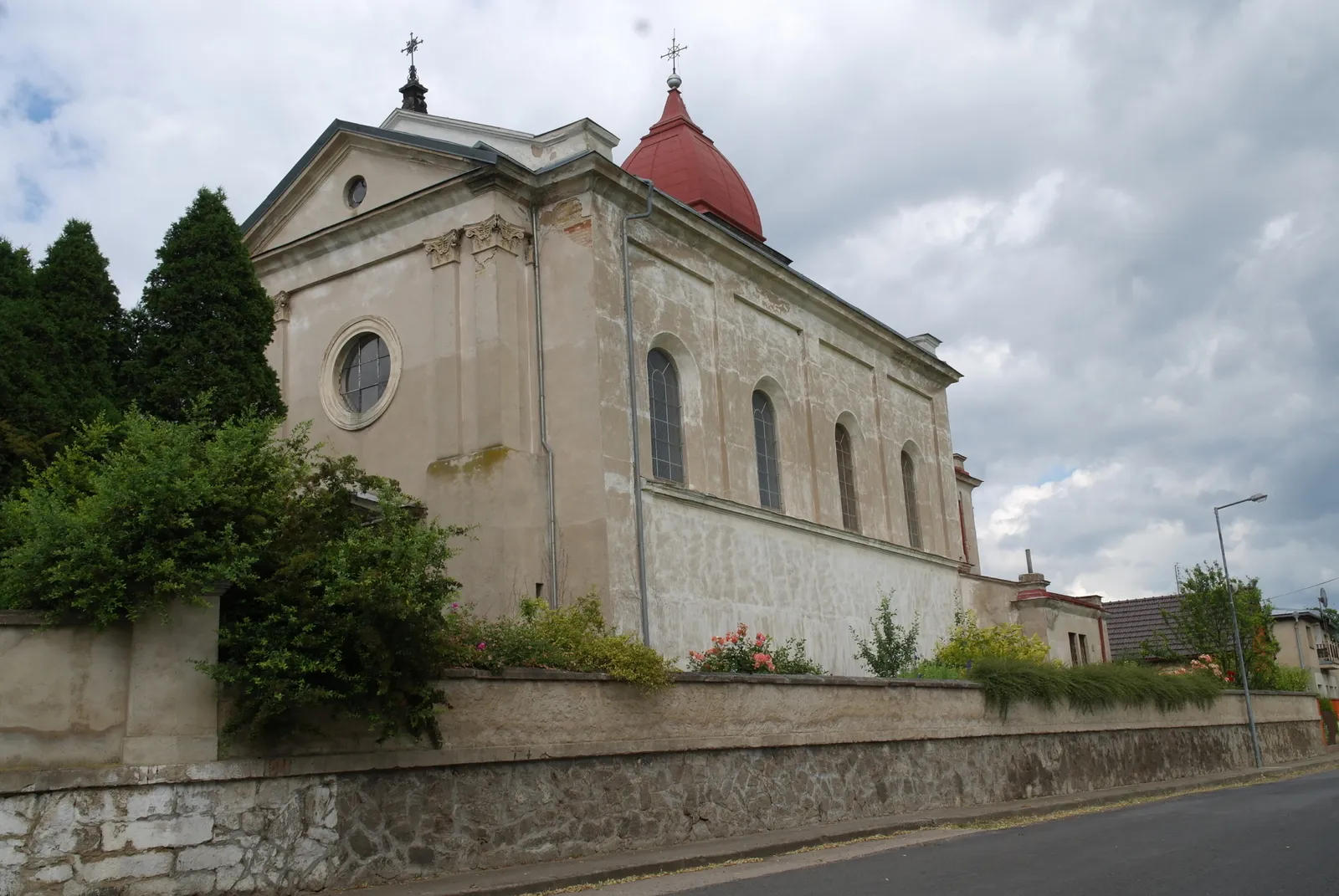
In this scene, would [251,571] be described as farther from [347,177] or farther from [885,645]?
[885,645]

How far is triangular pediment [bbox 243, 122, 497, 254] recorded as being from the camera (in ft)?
67.3

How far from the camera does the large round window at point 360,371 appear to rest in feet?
67.4

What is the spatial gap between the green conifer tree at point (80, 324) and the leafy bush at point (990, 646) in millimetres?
15867

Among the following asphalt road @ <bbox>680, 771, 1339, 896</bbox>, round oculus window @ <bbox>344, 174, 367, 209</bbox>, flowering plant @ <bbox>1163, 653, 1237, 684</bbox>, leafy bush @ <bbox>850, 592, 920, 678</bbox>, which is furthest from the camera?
flowering plant @ <bbox>1163, 653, 1237, 684</bbox>

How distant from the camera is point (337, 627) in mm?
9531

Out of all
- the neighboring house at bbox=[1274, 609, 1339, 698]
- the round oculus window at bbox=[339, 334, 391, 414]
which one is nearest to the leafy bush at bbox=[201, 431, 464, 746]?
the round oculus window at bbox=[339, 334, 391, 414]

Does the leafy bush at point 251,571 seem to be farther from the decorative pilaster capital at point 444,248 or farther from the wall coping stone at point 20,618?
the decorative pilaster capital at point 444,248

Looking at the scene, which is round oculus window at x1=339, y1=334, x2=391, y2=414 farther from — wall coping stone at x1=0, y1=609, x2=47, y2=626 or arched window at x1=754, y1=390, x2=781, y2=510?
wall coping stone at x1=0, y1=609, x2=47, y2=626

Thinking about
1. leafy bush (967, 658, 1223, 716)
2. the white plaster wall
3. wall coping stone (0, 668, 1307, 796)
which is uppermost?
the white plaster wall

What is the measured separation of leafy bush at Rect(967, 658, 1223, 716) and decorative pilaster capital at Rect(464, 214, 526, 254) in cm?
1046

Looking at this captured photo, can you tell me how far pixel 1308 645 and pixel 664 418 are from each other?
150ft

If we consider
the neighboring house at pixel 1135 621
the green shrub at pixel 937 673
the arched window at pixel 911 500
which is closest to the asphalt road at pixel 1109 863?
the green shrub at pixel 937 673

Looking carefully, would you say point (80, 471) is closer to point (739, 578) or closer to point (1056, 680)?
point (739, 578)

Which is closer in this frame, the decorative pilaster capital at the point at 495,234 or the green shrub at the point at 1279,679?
the decorative pilaster capital at the point at 495,234
